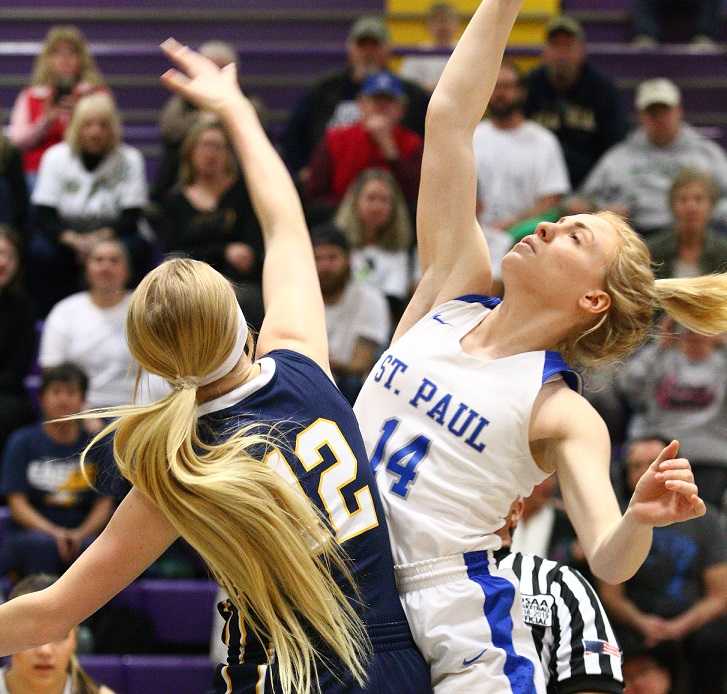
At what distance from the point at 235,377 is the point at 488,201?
5.12m

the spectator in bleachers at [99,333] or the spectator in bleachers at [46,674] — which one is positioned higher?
the spectator in bleachers at [99,333]

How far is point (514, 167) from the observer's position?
7301 millimetres

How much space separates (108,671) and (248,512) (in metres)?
3.19

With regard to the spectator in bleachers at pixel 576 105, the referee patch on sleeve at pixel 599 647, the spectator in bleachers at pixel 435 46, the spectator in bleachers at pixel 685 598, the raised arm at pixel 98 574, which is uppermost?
the spectator in bleachers at pixel 435 46

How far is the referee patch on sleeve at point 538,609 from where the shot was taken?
2.81m

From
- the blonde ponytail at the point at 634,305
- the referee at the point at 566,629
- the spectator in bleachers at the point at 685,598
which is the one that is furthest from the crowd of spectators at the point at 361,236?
the blonde ponytail at the point at 634,305

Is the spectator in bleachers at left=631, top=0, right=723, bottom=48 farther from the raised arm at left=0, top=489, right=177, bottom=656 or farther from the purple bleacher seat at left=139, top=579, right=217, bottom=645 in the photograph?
the raised arm at left=0, top=489, right=177, bottom=656

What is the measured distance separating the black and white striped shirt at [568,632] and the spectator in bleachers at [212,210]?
3758mm

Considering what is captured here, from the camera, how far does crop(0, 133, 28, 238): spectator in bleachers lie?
7105 mm

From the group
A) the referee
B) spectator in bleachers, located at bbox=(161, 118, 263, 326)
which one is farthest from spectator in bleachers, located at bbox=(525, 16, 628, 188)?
the referee

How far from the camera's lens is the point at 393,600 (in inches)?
95.0

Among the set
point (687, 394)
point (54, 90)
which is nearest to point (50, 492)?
point (687, 394)

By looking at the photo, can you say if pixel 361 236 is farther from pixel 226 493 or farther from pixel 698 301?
pixel 226 493

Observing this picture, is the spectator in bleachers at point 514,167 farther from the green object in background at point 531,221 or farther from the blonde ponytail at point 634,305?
the blonde ponytail at point 634,305
